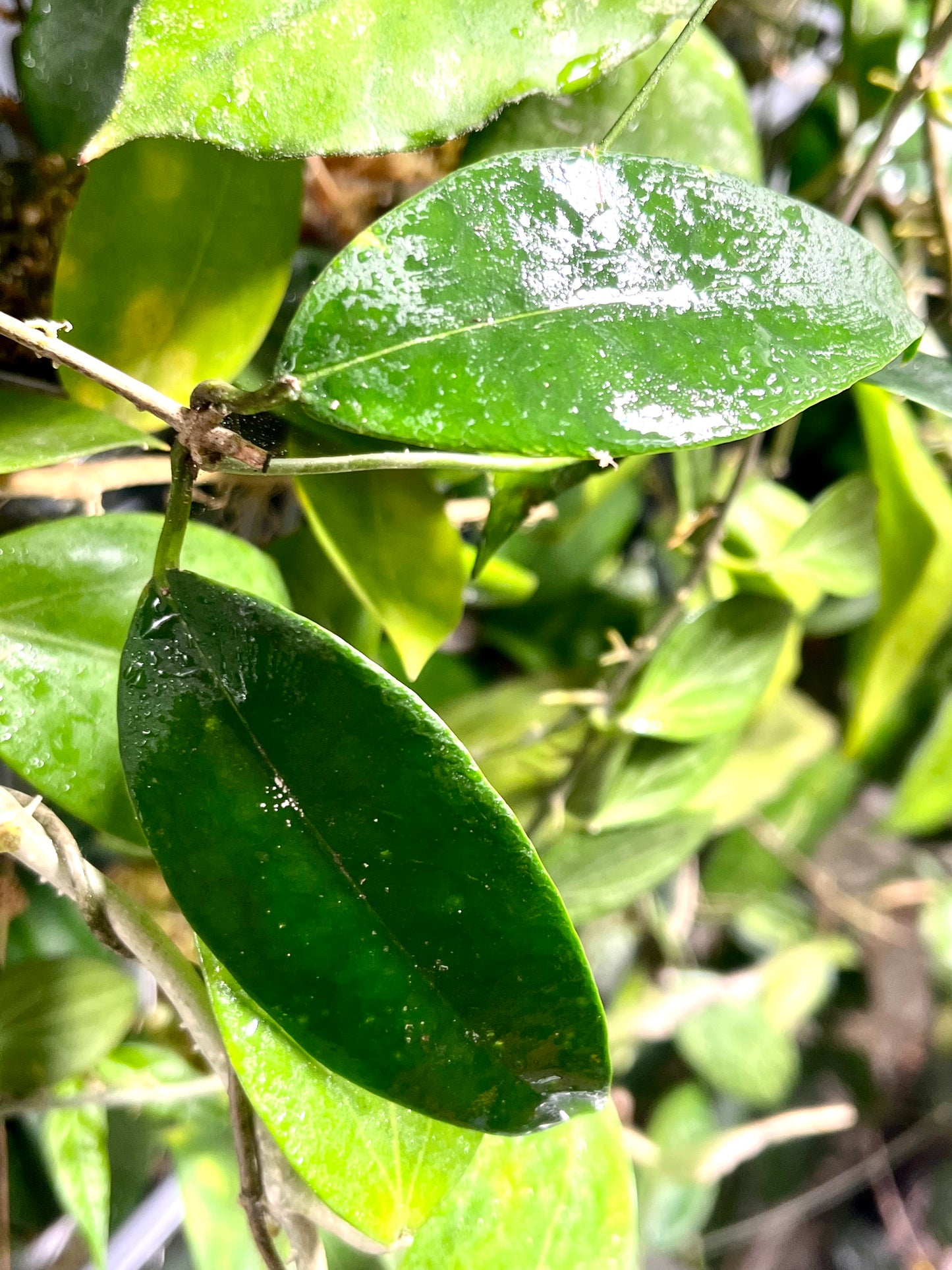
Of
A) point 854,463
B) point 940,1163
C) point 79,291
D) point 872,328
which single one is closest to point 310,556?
point 79,291

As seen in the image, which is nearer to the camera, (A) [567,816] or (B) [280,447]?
(B) [280,447]

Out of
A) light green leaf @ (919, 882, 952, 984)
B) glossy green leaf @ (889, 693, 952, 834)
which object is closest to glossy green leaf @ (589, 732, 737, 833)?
glossy green leaf @ (889, 693, 952, 834)

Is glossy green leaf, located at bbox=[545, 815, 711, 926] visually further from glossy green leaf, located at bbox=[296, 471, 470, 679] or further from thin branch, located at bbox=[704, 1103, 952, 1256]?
thin branch, located at bbox=[704, 1103, 952, 1256]

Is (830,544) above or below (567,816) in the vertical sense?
above

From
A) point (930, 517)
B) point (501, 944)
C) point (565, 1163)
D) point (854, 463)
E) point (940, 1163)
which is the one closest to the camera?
point (501, 944)

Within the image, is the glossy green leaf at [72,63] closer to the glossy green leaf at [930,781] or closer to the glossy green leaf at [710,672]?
the glossy green leaf at [710,672]

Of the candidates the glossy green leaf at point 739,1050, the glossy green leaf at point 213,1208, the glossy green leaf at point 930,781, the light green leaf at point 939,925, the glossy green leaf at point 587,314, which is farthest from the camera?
the light green leaf at point 939,925

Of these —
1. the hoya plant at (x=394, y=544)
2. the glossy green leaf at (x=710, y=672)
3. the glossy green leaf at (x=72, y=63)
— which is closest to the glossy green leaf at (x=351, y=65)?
the hoya plant at (x=394, y=544)

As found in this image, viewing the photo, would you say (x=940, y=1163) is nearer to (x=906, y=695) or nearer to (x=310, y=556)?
(x=906, y=695)
